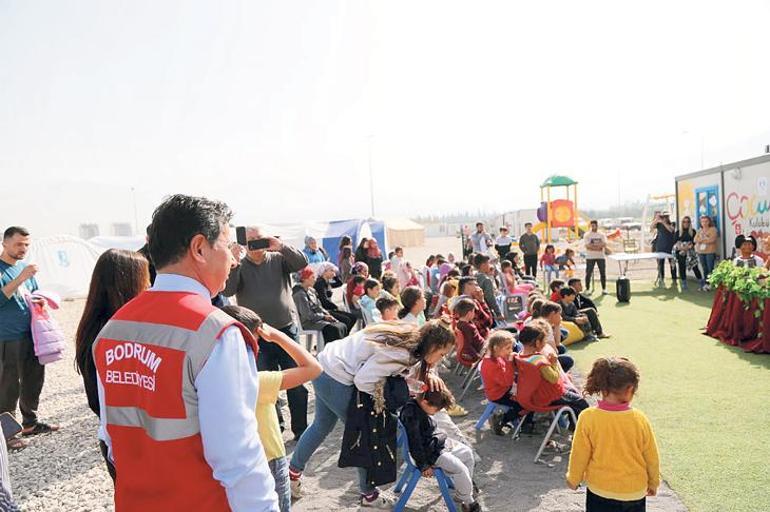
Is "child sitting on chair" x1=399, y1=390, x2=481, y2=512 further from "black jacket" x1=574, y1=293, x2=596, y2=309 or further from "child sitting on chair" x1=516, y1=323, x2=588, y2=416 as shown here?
"black jacket" x1=574, y1=293, x2=596, y2=309

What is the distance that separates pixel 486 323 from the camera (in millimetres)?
7027

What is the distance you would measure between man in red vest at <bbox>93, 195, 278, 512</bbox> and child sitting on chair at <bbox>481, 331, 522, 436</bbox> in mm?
3497

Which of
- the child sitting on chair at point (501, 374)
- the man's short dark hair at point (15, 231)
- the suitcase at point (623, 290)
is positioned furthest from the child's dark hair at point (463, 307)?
the suitcase at point (623, 290)

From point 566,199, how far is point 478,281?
55.1 feet

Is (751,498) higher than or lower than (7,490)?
lower

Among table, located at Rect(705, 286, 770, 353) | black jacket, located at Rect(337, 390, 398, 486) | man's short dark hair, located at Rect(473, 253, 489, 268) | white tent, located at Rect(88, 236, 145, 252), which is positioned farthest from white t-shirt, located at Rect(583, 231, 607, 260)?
white tent, located at Rect(88, 236, 145, 252)

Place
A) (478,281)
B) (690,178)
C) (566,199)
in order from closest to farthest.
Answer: (478,281)
(690,178)
(566,199)

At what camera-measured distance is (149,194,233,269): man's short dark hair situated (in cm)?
154

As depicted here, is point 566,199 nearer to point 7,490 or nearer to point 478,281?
point 478,281

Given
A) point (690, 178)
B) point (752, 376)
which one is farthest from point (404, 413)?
point (690, 178)

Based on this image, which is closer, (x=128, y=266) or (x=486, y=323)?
(x=128, y=266)

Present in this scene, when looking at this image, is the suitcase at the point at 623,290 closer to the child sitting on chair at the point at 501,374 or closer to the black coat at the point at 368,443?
the child sitting on chair at the point at 501,374

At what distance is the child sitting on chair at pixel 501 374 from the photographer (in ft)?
15.3

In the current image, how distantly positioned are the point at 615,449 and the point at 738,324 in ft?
19.6
